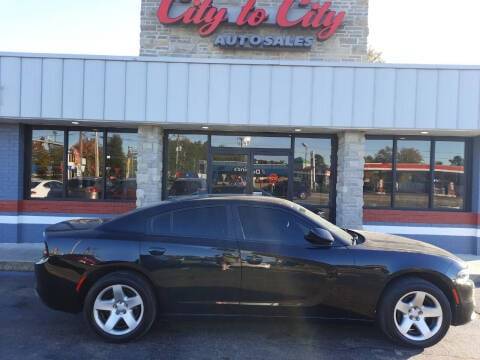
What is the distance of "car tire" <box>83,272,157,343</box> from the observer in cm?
428

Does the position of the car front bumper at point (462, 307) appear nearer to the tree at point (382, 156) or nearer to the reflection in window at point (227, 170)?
the tree at point (382, 156)

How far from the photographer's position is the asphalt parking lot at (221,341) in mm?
4035

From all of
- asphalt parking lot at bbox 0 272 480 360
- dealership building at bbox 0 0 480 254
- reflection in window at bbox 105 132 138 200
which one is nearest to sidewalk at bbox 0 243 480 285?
dealership building at bbox 0 0 480 254

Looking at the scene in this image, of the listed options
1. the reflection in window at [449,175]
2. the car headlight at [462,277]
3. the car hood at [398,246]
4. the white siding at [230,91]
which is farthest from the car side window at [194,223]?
the reflection in window at [449,175]

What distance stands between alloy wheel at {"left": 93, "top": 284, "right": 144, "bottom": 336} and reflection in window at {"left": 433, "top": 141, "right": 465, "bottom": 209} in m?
7.77

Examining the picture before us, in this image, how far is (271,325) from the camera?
4785mm

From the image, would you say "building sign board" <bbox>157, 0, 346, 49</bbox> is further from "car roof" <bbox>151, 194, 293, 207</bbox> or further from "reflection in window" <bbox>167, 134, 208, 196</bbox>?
"car roof" <bbox>151, 194, 293, 207</bbox>

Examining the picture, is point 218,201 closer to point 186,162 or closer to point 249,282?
point 249,282

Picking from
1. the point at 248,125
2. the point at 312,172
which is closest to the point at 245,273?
the point at 248,125

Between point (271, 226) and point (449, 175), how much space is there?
22.5 ft

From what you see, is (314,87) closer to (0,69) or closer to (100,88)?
(100,88)

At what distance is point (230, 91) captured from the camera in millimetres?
8219

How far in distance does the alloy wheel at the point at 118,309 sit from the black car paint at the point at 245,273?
204mm

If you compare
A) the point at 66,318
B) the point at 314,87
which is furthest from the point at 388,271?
the point at 314,87
